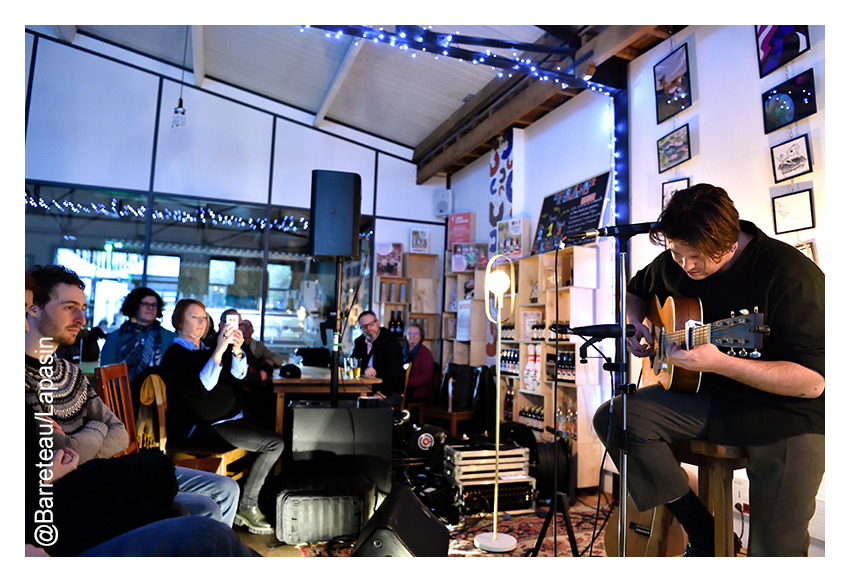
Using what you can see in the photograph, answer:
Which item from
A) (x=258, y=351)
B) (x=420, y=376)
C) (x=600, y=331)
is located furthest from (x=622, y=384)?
(x=258, y=351)

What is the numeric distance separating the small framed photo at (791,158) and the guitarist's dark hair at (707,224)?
4.08 ft

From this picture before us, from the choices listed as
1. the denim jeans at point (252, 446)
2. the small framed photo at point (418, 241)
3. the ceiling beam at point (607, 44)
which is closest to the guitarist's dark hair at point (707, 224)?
the ceiling beam at point (607, 44)

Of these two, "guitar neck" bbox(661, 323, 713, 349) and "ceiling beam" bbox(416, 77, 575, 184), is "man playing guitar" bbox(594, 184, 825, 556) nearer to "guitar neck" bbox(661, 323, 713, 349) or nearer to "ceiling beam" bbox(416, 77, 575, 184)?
"guitar neck" bbox(661, 323, 713, 349)

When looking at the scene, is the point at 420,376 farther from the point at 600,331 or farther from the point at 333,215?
the point at 600,331

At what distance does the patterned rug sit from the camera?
2859 mm

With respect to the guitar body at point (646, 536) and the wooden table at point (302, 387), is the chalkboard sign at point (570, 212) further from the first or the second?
the guitar body at point (646, 536)

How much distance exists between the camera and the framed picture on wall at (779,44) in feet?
9.14

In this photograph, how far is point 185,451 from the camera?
3.11 meters

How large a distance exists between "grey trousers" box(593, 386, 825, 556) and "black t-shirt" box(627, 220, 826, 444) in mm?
48

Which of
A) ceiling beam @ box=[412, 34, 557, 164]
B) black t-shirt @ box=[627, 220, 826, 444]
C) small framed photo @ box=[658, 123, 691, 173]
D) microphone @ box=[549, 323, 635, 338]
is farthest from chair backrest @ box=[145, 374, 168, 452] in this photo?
ceiling beam @ box=[412, 34, 557, 164]

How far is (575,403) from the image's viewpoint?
4461 millimetres
